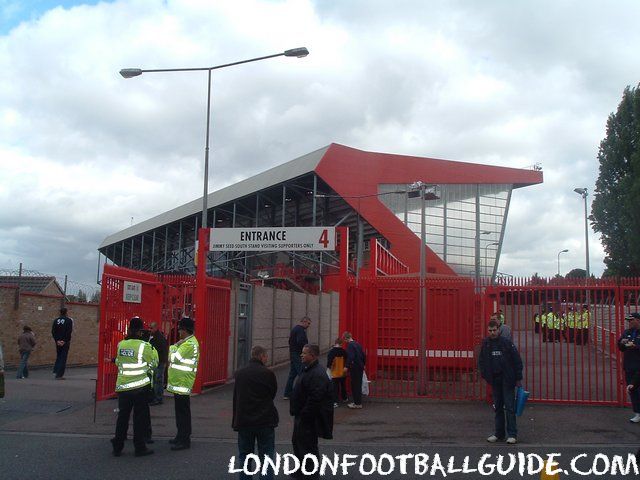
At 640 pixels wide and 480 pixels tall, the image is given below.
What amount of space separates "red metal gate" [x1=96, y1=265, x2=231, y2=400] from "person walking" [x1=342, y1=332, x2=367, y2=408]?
3148 millimetres

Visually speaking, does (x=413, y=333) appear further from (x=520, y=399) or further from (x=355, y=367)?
(x=520, y=399)

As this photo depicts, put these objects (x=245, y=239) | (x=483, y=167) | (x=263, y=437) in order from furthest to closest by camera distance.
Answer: (x=483, y=167) < (x=245, y=239) < (x=263, y=437)

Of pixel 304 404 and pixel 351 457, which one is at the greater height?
pixel 304 404

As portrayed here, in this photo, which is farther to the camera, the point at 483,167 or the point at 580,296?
the point at 483,167

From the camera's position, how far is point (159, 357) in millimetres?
11406

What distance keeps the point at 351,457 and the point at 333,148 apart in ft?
95.7

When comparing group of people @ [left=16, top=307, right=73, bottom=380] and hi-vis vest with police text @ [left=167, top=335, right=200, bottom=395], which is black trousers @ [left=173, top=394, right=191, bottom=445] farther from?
group of people @ [left=16, top=307, right=73, bottom=380]

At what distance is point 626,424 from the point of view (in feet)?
32.6

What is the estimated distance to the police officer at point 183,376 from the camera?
8.14 m

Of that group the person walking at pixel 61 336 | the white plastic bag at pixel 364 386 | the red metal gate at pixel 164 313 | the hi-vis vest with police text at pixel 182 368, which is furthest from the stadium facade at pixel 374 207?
the hi-vis vest with police text at pixel 182 368

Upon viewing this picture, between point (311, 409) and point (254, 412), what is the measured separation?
0.60 m

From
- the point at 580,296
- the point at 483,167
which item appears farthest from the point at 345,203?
the point at 580,296

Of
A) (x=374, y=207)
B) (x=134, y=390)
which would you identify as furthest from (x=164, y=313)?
(x=374, y=207)

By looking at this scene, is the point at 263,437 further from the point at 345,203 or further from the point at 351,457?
the point at 345,203
